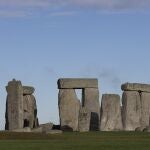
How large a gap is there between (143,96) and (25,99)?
8.05 m

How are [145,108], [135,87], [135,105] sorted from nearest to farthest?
[135,87]
[135,105]
[145,108]

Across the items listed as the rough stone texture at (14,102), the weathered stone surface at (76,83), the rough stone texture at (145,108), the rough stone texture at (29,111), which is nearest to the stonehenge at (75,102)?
the weathered stone surface at (76,83)

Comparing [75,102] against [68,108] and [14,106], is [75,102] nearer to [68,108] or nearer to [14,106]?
[68,108]

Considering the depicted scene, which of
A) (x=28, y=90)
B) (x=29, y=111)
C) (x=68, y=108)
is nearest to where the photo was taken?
(x=28, y=90)

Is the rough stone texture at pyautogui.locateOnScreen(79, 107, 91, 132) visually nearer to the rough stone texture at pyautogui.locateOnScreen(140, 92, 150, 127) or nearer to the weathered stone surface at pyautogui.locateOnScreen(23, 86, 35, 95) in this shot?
the weathered stone surface at pyautogui.locateOnScreen(23, 86, 35, 95)

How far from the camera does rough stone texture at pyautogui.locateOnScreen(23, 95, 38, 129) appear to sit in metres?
47.9

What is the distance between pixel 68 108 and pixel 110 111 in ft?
8.85

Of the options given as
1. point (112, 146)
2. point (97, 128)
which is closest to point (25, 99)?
point (97, 128)

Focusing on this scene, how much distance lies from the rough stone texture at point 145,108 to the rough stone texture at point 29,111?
7305 mm

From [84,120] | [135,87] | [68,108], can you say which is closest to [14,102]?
[84,120]

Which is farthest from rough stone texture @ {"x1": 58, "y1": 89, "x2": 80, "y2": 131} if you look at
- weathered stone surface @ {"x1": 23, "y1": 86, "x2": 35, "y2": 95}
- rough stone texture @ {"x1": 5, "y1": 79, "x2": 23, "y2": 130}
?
rough stone texture @ {"x1": 5, "y1": 79, "x2": 23, "y2": 130}

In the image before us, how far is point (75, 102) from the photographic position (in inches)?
1934

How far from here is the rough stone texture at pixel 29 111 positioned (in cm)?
4794

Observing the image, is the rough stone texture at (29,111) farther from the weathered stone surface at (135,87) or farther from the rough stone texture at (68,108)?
the weathered stone surface at (135,87)
